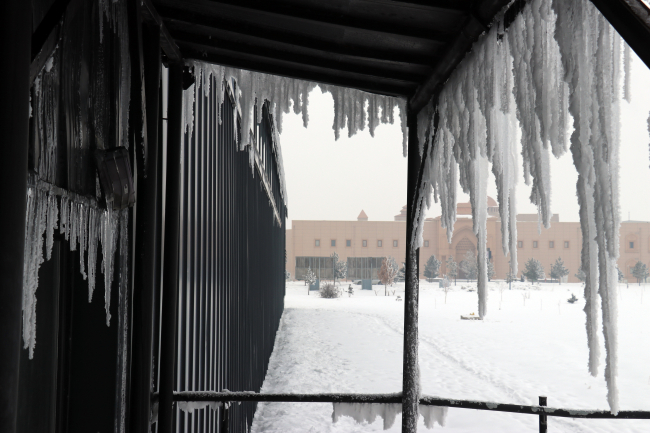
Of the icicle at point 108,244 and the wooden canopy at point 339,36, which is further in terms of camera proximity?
the wooden canopy at point 339,36

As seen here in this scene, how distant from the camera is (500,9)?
5.46 feet

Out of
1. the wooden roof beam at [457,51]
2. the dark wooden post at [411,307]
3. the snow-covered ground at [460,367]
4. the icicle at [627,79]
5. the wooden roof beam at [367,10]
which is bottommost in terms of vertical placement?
the snow-covered ground at [460,367]

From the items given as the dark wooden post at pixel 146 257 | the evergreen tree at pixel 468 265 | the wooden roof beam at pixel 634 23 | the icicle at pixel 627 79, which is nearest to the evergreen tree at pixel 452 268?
the evergreen tree at pixel 468 265

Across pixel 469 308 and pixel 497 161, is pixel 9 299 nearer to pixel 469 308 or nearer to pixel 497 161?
pixel 497 161

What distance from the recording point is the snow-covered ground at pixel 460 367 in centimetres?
758

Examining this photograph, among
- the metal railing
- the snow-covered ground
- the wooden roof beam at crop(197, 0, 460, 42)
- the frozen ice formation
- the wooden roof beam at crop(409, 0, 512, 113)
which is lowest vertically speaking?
the snow-covered ground

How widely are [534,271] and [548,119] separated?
62.5m

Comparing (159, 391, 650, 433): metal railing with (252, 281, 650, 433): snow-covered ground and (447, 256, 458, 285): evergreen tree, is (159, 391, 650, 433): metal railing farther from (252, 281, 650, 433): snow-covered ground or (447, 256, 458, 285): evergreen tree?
(447, 256, 458, 285): evergreen tree

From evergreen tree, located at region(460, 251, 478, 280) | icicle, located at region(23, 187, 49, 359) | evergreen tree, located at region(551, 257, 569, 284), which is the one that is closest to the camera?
icicle, located at region(23, 187, 49, 359)

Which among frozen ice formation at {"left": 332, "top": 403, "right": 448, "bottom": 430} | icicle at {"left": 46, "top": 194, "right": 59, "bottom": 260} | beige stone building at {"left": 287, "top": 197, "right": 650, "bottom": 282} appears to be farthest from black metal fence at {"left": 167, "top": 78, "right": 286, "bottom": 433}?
beige stone building at {"left": 287, "top": 197, "right": 650, "bottom": 282}

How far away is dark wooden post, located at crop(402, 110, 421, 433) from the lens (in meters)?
2.78

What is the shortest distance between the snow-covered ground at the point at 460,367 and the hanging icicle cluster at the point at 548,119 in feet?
16.6

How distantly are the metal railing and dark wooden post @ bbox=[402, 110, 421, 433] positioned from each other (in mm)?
75

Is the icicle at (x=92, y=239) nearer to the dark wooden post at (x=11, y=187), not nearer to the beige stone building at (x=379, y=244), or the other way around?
the dark wooden post at (x=11, y=187)
